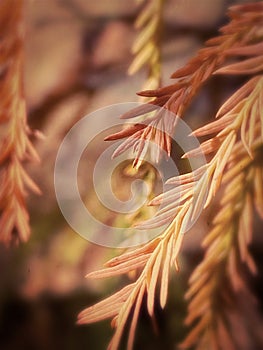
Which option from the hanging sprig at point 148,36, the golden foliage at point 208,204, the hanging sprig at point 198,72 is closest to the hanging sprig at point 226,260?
the golden foliage at point 208,204

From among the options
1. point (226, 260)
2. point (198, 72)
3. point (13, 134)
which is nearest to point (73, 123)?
point (13, 134)

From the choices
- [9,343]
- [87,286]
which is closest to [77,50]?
[87,286]

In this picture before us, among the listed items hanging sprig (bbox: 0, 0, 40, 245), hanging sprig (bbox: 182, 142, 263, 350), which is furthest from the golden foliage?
hanging sprig (bbox: 0, 0, 40, 245)

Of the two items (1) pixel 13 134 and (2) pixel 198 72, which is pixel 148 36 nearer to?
(2) pixel 198 72

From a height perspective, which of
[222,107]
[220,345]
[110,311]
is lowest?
[220,345]

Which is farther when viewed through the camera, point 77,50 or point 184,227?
point 77,50

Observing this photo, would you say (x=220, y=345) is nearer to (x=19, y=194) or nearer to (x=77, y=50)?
(x=19, y=194)

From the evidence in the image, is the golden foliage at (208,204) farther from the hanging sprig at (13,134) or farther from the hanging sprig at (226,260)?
the hanging sprig at (13,134)
